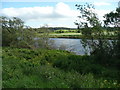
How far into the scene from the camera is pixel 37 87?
173 inches

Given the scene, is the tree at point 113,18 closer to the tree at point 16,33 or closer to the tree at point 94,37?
the tree at point 94,37

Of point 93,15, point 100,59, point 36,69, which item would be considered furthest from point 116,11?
point 36,69

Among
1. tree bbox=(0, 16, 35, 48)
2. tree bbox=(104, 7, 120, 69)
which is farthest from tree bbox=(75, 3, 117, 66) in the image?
tree bbox=(0, 16, 35, 48)

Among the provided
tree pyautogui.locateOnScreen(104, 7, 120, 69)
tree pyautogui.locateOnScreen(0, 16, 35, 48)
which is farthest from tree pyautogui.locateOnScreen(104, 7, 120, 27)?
tree pyautogui.locateOnScreen(0, 16, 35, 48)

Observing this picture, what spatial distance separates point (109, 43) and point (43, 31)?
12.2m

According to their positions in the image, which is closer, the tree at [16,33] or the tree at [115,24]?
the tree at [115,24]

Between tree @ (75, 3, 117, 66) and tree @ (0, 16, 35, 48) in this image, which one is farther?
tree @ (0, 16, 35, 48)

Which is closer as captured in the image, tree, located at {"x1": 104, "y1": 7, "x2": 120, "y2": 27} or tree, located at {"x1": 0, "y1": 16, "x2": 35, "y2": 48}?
tree, located at {"x1": 104, "y1": 7, "x2": 120, "y2": 27}

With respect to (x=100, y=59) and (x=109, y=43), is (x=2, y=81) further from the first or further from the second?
(x=109, y=43)

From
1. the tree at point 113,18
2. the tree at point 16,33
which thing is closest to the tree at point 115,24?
the tree at point 113,18

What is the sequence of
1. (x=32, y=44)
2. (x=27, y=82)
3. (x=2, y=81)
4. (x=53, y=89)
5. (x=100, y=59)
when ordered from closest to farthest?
(x=53, y=89), (x=27, y=82), (x=2, y=81), (x=100, y=59), (x=32, y=44)

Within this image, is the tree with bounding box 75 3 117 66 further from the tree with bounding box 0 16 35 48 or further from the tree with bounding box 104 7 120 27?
the tree with bounding box 0 16 35 48

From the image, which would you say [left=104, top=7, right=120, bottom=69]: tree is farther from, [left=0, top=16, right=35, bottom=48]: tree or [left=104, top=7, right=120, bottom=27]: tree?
[left=0, top=16, right=35, bottom=48]: tree

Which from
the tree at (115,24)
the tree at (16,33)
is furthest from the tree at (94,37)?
the tree at (16,33)
